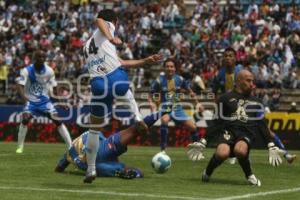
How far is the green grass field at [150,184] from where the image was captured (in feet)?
36.3

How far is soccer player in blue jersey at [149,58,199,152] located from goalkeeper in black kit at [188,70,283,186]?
6.64 m

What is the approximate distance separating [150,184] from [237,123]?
1.73 meters

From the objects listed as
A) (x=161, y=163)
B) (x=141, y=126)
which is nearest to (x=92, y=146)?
(x=141, y=126)

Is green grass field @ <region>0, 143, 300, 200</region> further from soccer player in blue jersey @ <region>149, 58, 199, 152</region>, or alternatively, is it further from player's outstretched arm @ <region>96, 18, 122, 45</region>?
soccer player in blue jersey @ <region>149, 58, 199, 152</region>

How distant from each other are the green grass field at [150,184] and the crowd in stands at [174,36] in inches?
597

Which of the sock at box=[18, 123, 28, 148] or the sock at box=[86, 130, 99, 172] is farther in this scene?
the sock at box=[18, 123, 28, 148]

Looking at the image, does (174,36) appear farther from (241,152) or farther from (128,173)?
(241,152)

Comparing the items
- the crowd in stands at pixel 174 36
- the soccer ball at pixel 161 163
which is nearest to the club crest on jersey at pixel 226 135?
the soccer ball at pixel 161 163

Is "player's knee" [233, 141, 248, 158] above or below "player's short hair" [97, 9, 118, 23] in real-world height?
below

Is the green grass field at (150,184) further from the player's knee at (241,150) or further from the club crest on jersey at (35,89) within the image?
the club crest on jersey at (35,89)

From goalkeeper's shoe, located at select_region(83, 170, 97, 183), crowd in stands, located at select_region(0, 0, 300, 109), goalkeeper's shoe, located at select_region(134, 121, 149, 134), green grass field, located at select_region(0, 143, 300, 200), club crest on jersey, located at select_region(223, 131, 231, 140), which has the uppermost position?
crowd in stands, located at select_region(0, 0, 300, 109)

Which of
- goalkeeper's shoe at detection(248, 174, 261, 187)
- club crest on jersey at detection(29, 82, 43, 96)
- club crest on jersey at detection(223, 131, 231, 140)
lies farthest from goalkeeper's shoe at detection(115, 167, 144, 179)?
club crest on jersey at detection(29, 82, 43, 96)

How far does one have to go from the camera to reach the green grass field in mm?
11062

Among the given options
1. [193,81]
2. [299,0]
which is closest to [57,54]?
[193,81]
